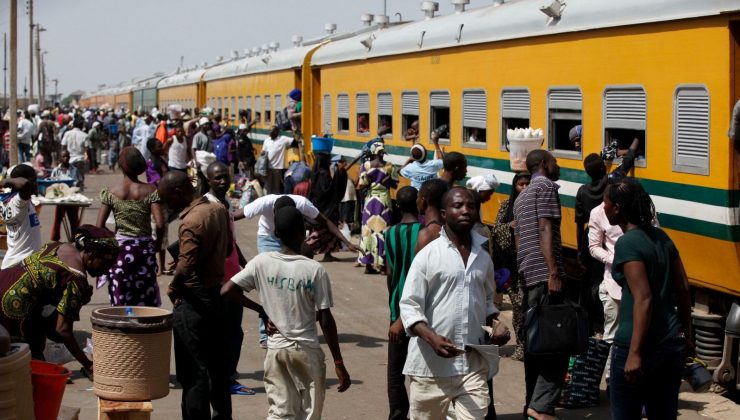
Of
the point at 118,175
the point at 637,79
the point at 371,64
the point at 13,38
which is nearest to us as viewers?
the point at 637,79

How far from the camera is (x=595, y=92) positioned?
11297mm

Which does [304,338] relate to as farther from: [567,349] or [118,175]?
[118,175]

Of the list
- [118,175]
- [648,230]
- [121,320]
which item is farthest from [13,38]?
[648,230]

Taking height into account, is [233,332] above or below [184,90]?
below

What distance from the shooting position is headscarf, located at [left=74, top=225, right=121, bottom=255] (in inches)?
308

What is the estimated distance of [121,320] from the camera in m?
7.21

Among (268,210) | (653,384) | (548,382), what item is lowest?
(548,382)

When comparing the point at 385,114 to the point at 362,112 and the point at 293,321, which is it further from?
the point at 293,321

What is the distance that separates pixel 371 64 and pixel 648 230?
42.9ft

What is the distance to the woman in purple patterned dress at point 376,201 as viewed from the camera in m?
15.1

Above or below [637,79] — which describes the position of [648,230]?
below

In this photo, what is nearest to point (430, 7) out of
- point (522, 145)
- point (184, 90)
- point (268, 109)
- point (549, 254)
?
point (522, 145)

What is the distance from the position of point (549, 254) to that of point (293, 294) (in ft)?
6.82

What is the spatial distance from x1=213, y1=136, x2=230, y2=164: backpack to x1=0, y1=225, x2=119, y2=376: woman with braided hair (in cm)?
1864
